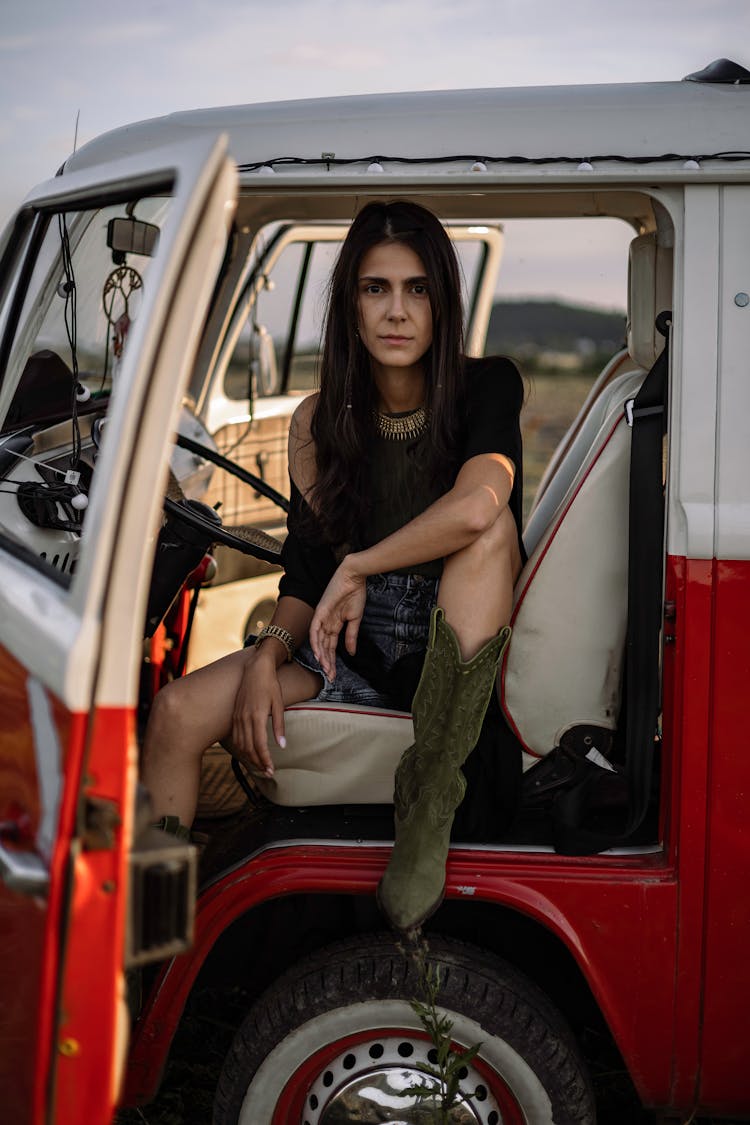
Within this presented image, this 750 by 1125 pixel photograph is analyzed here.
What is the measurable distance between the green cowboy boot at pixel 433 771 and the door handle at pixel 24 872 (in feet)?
2.55

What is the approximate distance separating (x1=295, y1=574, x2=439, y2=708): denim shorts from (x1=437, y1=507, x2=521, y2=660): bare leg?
20cm

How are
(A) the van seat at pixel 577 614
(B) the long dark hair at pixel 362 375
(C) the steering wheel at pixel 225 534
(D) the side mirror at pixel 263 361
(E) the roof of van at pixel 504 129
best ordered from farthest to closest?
(D) the side mirror at pixel 263 361
(C) the steering wheel at pixel 225 534
(B) the long dark hair at pixel 362 375
(A) the van seat at pixel 577 614
(E) the roof of van at pixel 504 129

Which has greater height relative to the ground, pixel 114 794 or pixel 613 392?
pixel 613 392

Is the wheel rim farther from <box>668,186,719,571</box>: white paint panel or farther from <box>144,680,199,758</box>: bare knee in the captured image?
<box>668,186,719,571</box>: white paint panel

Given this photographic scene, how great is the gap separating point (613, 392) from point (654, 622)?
2.58 feet

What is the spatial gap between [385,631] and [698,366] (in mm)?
930

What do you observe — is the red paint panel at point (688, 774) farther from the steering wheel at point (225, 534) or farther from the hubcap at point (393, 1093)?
the steering wheel at point (225, 534)

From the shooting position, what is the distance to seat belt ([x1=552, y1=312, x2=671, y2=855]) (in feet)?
7.09

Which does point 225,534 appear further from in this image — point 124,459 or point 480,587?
point 124,459

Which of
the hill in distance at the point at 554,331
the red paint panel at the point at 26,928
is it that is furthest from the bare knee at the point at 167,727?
the hill in distance at the point at 554,331

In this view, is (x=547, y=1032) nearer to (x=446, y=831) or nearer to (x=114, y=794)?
(x=446, y=831)

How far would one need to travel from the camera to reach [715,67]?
2252 mm

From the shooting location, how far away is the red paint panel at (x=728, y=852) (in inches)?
80.8

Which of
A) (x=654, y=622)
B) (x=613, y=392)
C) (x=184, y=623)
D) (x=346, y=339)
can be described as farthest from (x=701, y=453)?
(x=184, y=623)
